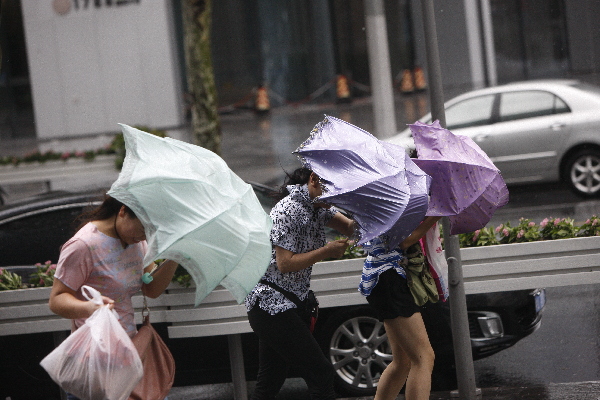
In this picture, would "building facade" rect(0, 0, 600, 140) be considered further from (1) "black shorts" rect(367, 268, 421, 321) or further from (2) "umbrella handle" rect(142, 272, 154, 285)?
(2) "umbrella handle" rect(142, 272, 154, 285)

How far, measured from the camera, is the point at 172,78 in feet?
80.2

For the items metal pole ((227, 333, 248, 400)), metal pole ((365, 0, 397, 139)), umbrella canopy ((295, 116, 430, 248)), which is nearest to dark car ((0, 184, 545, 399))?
metal pole ((227, 333, 248, 400))

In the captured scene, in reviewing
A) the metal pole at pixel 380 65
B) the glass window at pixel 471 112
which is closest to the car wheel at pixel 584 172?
the glass window at pixel 471 112

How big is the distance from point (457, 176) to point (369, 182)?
0.61m

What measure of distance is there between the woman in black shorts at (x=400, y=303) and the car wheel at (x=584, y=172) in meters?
7.59

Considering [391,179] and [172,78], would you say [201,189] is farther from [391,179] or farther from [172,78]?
[172,78]

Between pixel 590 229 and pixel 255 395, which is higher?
pixel 590 229

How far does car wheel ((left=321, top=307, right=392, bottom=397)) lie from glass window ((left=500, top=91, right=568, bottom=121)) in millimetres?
6796

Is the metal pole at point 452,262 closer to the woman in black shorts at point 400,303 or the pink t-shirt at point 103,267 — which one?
the woman in black shorts at point 400,303

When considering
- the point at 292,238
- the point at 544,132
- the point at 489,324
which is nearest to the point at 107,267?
the point at 292,238

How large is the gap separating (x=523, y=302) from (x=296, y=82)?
22119 millimetres

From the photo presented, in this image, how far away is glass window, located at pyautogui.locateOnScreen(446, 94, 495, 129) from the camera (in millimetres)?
11977

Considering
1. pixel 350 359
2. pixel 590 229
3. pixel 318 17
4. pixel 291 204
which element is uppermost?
pixel 318 17

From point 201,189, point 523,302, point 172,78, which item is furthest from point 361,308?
point 172,78
